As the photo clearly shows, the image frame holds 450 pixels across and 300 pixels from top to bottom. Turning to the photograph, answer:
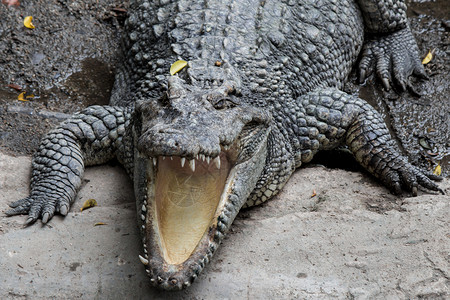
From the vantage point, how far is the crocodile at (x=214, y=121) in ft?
10.5

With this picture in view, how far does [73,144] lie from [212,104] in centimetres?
141

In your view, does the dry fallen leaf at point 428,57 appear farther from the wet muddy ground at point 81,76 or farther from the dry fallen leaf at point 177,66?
the dry fallen leaf at point 177,66

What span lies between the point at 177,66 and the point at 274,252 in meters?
1.64

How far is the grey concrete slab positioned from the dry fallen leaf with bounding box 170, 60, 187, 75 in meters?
1.02

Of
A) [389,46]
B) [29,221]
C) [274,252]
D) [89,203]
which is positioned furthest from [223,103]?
[389,46]

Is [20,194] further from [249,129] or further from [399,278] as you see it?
[399,278]

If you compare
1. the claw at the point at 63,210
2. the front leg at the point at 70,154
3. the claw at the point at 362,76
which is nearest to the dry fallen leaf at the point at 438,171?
the claw at the point at 362,76

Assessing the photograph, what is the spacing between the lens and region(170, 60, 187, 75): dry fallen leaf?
411 cm

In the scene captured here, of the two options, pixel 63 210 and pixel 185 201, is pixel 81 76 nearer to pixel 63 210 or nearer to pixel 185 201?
pixel 63 210

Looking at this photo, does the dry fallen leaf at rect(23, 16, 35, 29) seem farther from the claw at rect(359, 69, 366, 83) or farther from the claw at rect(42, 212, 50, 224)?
the claw at rect(359, 69, 366, 83)

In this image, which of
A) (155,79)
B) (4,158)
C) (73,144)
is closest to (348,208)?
(155,79)

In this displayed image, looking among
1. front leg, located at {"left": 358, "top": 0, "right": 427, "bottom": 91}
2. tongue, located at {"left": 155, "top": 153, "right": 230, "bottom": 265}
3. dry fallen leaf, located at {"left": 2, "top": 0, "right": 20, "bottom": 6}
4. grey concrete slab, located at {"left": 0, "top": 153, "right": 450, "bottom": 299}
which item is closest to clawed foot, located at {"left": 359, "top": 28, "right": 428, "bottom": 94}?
front leg, located at {"left": 358, "top": 0, "right": 427, "bottom": 91}

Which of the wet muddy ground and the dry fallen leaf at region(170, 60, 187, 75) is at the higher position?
the dry fallen leaf at region(170, 60, 187, 75)

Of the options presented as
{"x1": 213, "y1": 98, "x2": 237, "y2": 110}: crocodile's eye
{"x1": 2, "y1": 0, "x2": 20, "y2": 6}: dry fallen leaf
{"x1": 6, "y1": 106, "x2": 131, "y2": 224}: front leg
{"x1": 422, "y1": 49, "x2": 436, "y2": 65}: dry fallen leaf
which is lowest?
{"x1": 6, "y1": 106, "x2": 131, "y2": 224}: front leg
